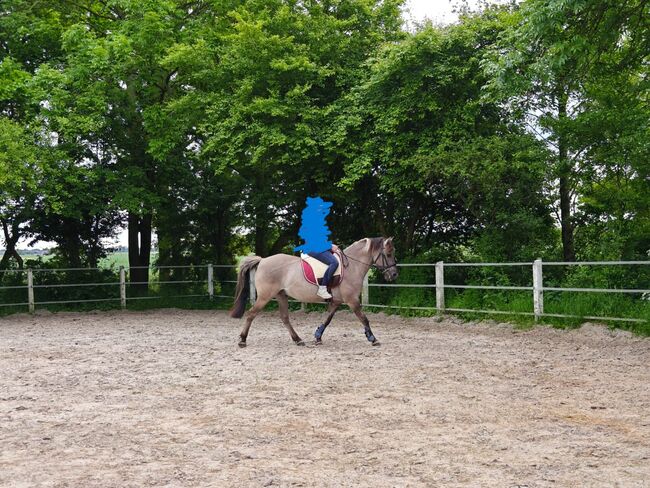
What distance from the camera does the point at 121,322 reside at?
610 inches

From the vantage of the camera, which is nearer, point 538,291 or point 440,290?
point 538,291

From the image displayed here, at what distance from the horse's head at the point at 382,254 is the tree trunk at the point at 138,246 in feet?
39.2

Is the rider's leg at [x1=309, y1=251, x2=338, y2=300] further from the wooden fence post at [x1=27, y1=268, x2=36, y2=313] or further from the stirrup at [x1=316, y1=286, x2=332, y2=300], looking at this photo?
the wooden fence post at [x1=27, y1=268, x2=36, y2=313]

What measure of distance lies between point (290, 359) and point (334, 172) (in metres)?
9.23

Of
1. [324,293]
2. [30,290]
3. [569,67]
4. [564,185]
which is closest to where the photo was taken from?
[324,293]

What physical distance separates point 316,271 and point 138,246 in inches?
510

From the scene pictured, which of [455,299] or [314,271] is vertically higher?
[314,271]

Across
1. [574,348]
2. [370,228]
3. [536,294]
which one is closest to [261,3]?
[370,228]

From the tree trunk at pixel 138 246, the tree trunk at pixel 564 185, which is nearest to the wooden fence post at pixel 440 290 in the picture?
the tree trunk at pixel 564 185

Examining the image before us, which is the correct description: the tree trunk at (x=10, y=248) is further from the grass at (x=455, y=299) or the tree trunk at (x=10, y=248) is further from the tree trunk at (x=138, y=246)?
the tree trunk at (x=138, y=246)

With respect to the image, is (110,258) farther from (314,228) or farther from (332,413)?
(332,413)

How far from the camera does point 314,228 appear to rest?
34.1 feet

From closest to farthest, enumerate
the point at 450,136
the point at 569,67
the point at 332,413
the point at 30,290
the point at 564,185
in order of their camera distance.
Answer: the point at 332,413, the point at 569,67, the point at 564,185, the point at 450,136, the point at 30,290

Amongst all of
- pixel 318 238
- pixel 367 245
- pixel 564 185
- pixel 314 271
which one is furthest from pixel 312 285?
pixel 564 185
